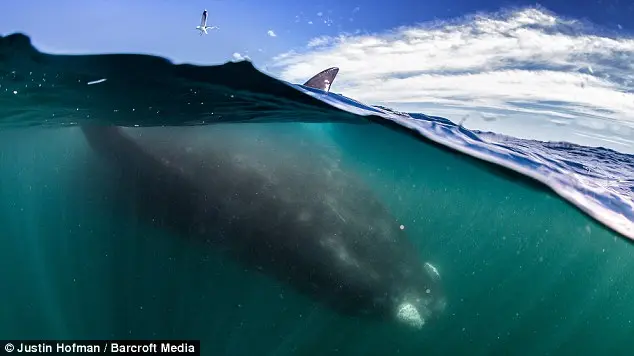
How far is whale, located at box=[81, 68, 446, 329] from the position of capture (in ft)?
33.8

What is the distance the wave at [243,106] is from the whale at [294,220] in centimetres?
143

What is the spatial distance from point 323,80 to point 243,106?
3.62m

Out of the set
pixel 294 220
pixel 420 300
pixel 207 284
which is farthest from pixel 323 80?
pixel 207 284

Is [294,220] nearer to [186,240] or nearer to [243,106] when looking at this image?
[186,240]

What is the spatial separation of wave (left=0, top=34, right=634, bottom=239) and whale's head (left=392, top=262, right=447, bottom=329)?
14.5 feet

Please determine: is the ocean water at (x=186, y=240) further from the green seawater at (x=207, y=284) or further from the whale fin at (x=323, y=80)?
the whale fin at (x=323, y=80)

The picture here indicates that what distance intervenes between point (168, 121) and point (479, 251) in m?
36.6

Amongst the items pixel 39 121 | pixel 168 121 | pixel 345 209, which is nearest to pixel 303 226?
pixel 345 209

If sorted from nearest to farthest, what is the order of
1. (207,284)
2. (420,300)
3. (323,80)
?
(323,80) → (420,300) → (207,284)

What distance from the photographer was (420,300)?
11133 mm

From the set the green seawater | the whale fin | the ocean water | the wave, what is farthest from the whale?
the wave

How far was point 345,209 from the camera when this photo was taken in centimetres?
1127

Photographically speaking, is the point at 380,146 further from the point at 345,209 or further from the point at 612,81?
the point at 612,81

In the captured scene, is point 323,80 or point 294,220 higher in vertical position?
point 323,80
